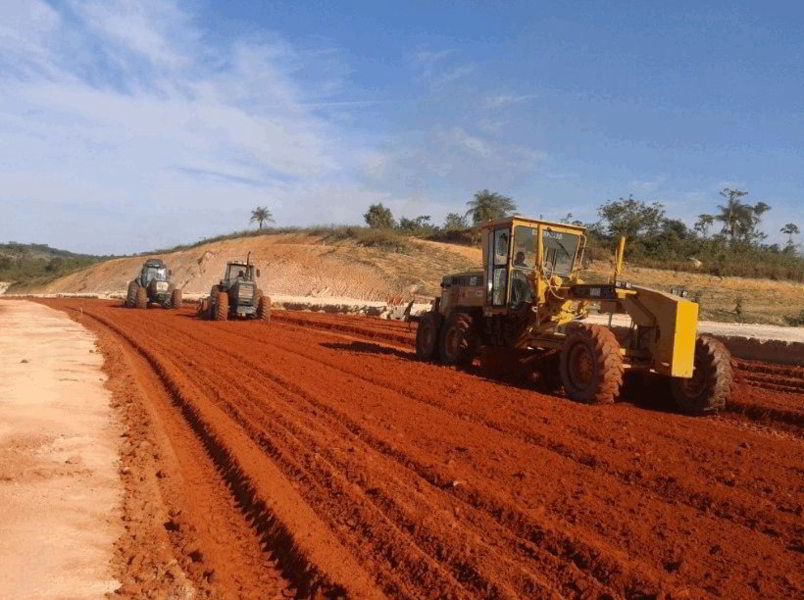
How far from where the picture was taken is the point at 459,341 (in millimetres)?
12805

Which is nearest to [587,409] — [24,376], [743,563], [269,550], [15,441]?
[743,563]

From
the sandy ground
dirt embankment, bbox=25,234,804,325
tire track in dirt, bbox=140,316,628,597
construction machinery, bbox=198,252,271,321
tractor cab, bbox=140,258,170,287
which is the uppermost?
dirt embankment, bbox=25,234,804,325

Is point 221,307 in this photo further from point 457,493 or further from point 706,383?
point 457,493

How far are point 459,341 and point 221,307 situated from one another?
1376 cm

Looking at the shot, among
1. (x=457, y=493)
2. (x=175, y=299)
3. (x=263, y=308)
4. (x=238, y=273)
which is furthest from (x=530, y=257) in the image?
(x=175, y=299)

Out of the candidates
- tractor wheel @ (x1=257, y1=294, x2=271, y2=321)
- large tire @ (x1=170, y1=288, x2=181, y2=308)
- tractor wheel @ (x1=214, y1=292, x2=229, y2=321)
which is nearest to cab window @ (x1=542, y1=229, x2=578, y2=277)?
tractor wheel @ (x1=257, y1=294, x2=271, y2=321)

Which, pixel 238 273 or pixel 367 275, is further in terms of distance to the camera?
pixel 367 275

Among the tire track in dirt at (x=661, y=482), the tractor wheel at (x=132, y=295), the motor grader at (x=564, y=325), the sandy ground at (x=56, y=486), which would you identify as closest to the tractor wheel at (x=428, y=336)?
the motor grader at (x=564, y=325)

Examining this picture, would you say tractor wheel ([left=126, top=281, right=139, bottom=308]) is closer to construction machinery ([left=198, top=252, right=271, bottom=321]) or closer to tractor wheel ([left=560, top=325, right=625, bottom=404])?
construction machinery ([left=198, top=252, right=271, bottom=321])

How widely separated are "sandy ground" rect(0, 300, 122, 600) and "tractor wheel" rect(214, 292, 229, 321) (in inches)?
515

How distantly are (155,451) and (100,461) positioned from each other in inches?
20.5

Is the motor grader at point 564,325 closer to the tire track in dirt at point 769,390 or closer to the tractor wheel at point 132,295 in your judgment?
the tire track in dirt at point 769,390

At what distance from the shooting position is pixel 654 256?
147 feet

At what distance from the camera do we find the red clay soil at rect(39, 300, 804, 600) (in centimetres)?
415
